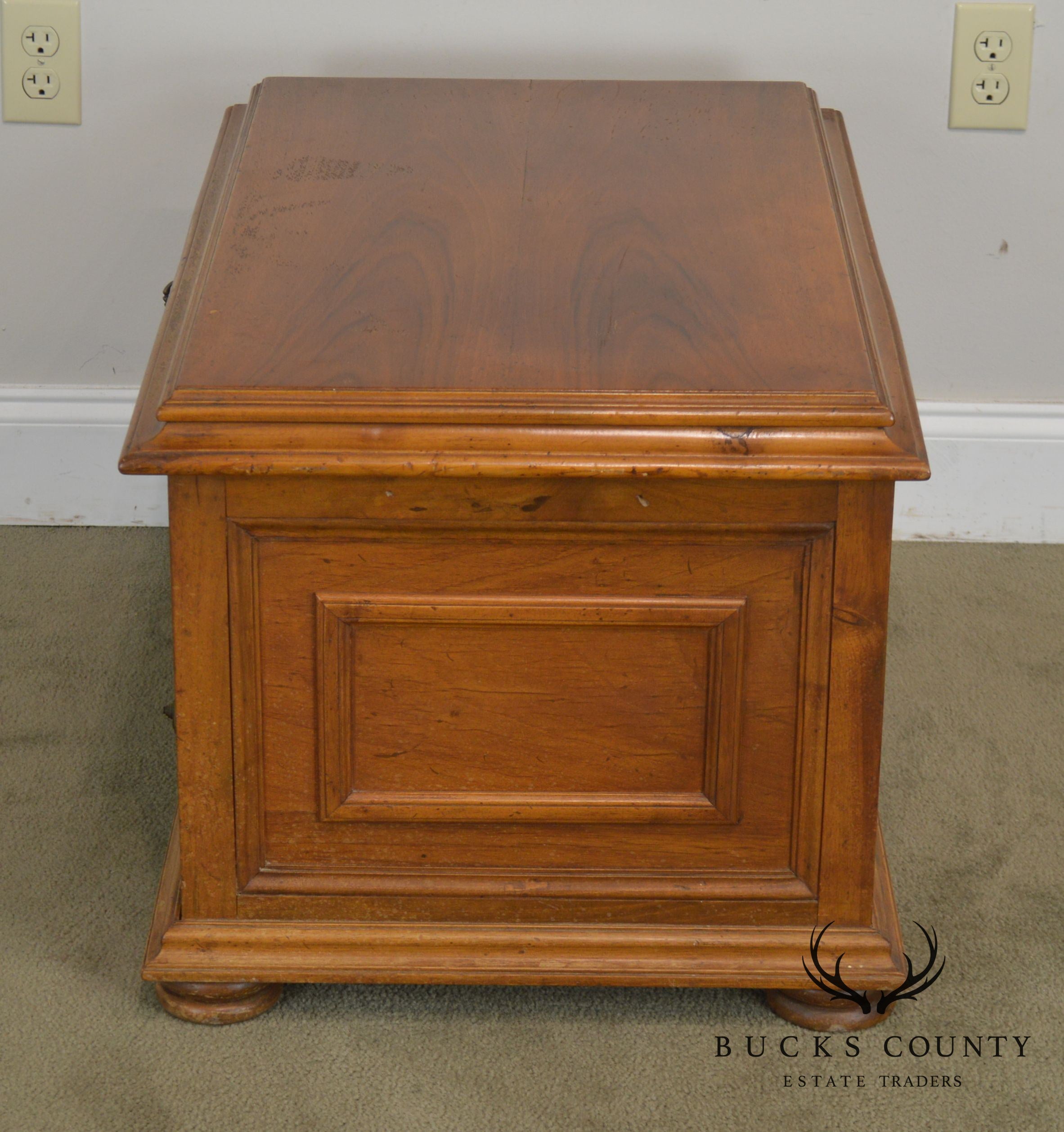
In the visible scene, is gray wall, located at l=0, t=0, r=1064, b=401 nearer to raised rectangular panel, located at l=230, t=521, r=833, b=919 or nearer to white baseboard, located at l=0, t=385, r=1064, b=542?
white baseboard, located at l=0, t=385, r=1064, b=542

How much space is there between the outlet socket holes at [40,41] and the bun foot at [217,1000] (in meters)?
1.05

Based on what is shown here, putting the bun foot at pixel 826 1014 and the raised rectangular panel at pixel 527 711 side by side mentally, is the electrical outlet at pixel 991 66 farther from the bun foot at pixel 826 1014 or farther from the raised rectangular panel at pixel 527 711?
the bun foot at pixel 826 1014

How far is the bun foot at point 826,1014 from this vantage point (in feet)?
3.50

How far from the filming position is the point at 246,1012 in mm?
1076

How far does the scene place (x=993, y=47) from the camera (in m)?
1.59

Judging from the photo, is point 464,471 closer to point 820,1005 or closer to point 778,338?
point 778,338

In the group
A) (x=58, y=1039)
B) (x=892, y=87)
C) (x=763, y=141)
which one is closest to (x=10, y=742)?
(x=58, y=1039)

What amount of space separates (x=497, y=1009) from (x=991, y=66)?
44.9 inches

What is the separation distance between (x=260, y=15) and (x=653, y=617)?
3.11 feet

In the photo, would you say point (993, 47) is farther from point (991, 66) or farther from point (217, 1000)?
point (217, 1000)

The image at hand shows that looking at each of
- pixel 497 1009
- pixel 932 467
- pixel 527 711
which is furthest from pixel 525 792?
pixel 932 467

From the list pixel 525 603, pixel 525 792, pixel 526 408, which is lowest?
pixel 525 792

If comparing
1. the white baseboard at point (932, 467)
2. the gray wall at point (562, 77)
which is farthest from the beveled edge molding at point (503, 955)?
the gray wall at point (562, 77)

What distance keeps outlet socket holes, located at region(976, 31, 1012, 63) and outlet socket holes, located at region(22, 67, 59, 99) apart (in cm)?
101
